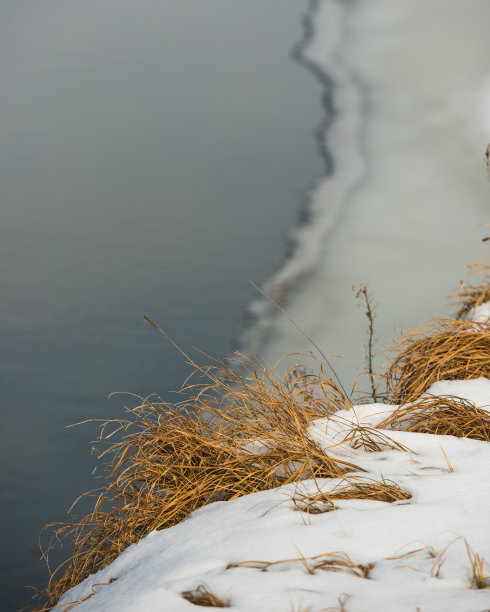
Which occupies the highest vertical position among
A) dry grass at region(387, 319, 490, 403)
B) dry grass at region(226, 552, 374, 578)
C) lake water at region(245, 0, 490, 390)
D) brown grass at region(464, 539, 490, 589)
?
lake water at region(245, 0, 490, 390)

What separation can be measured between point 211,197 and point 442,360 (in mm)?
7160

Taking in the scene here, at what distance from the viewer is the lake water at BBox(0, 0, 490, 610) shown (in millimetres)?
6465

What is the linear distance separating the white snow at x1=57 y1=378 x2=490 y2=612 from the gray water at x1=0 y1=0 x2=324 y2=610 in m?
3.90

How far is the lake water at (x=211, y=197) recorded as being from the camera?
6.46 meters

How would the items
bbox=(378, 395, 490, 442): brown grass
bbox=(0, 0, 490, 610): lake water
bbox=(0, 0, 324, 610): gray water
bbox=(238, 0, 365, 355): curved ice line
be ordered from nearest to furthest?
bbox=(378, 395, 490, 442): brown grass < bbox=(0, 0, 324, 610): gray water < bbox=(0, 0, 490, 610): lake water < bbox=(238, 0, 365, 355): curved ice line

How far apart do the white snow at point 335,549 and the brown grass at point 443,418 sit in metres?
0.17

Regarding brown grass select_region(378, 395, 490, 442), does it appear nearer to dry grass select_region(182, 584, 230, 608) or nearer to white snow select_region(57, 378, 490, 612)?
white snow select_region(57, 378, 490, 612)

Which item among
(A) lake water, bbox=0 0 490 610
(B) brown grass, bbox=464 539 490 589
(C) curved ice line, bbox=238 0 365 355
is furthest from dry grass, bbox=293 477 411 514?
(C) curved ice line, bbox=238 0 365 355

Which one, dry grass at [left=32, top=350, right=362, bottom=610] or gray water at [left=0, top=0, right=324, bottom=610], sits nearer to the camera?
dry grass at [left=32, top=350, right=362, bottom=610]

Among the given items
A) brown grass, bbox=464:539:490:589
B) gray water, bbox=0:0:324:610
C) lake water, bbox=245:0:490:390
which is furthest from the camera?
lake water, bbox=245:0:490:390

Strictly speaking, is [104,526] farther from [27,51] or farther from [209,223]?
[27,51]

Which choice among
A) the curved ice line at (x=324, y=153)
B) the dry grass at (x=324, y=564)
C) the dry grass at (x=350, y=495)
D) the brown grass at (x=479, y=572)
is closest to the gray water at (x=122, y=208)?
the curved ice line at (x=324, y=153)

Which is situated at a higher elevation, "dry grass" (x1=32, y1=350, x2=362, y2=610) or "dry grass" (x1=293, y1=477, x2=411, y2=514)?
"dry grass" (x1=32, y1=350, x2=362, y2=610)

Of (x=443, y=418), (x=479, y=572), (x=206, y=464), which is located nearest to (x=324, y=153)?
(x=443, y=418)
